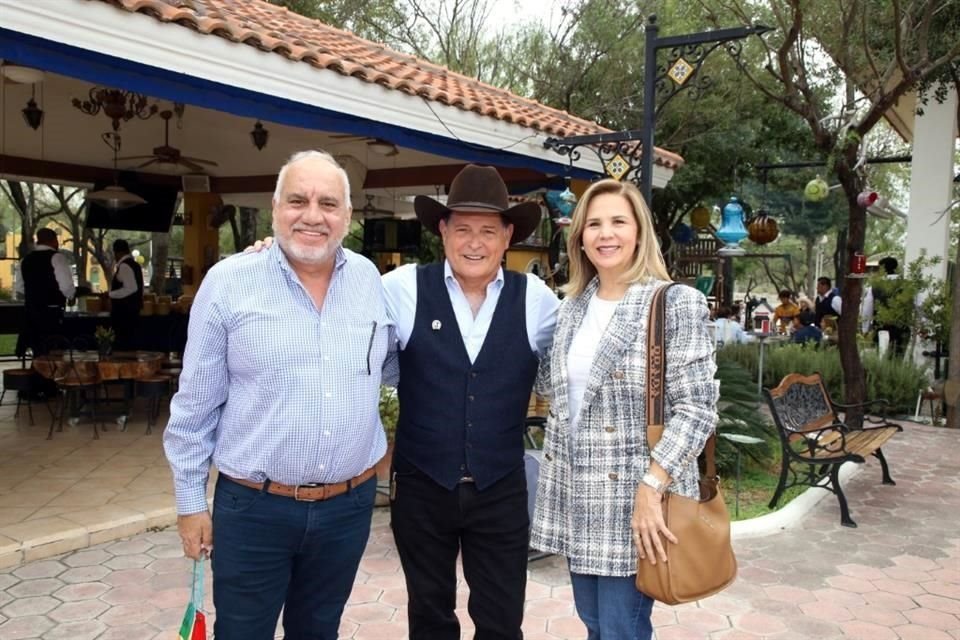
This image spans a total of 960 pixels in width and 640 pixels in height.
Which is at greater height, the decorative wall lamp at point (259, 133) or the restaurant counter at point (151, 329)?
the decorative wall lamp at point (259, 133)

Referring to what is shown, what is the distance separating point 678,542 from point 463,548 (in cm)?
73

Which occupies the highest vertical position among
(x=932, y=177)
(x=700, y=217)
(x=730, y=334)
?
(x=700, y=217)

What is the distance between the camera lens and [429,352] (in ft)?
7.74

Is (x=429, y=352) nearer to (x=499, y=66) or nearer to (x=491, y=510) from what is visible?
(x=491, y=510)

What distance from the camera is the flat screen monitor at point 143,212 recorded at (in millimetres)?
11508

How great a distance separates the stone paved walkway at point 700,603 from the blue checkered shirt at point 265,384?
1.54m

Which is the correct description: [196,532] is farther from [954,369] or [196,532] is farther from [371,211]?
[954,369]

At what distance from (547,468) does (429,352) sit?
20.7 inches

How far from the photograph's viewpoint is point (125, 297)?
9070 millimetres

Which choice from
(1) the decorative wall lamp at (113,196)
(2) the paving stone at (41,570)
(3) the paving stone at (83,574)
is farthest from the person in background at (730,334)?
(2) the paving stone at (41,570)

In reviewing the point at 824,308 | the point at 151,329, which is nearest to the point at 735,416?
the point at 151,329

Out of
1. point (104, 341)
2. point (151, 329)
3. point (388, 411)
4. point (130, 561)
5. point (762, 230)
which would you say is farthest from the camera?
point (762, 230)

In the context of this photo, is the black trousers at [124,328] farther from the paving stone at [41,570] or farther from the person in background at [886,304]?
the person in background at [886,304]

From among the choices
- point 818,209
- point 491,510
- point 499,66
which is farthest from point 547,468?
point 818,209
